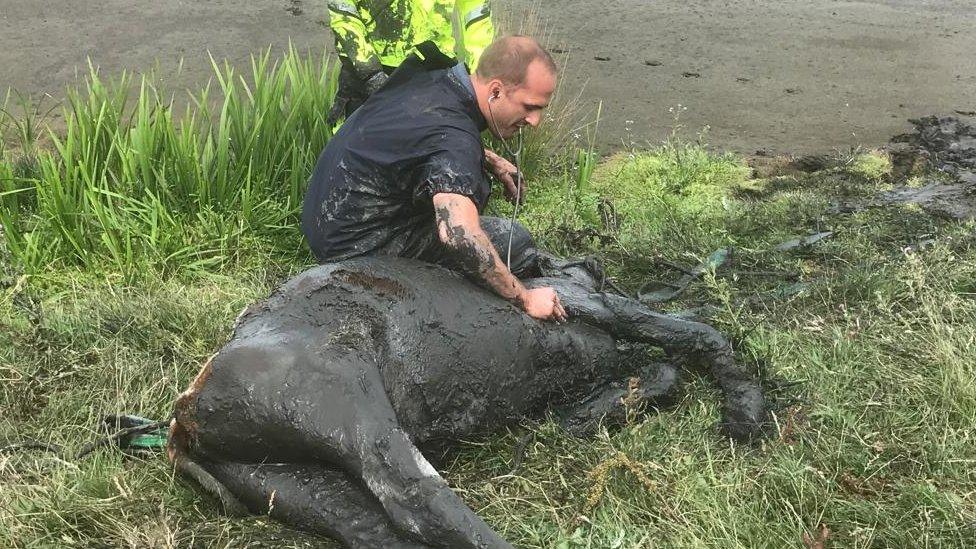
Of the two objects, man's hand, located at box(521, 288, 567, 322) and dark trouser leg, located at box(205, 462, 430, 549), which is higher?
man's hand, located at box(521, 288, 567, 322)

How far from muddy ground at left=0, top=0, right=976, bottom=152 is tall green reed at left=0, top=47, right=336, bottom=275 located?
7.55 feet

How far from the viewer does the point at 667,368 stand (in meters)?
3.08

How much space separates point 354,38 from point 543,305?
6.74ft

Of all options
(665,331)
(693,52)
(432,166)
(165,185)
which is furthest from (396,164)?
(693,52)

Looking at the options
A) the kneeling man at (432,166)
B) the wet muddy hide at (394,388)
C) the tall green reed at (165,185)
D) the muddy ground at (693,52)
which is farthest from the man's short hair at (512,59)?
the muddy ground at (693,52)

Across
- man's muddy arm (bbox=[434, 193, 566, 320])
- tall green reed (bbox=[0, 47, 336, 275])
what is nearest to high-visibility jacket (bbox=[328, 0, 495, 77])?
tall green reed (bbox=[0, 47, 336, 275])

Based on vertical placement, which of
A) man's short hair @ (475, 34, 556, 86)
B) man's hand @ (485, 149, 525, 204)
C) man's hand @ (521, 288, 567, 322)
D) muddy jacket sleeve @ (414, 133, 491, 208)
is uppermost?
man's short hair @ (475, 34, 556, 86)

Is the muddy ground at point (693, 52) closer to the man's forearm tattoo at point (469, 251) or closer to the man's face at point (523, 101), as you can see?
the man's face at point (523, 101)

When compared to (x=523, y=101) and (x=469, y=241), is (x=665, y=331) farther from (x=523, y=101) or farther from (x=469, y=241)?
(x=523, y=101)

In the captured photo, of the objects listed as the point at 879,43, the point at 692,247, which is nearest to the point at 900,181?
the point at 692,247

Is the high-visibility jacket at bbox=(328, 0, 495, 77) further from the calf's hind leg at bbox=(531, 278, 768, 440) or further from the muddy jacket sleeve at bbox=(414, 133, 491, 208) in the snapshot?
the calf's hind leg at bbox=(531, 278, 768, 440)

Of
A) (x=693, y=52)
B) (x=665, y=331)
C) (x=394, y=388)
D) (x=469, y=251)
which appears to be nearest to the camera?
(x=394, y=388)

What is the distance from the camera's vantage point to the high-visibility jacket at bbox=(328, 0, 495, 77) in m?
4.20

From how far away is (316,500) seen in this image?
2.18m
